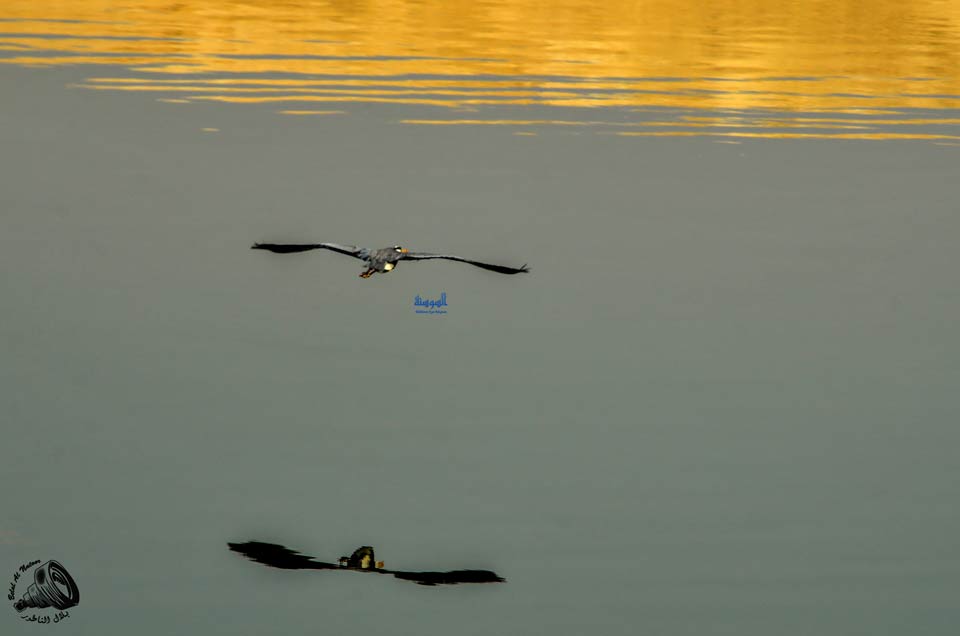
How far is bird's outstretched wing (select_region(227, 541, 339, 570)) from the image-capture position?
23.2 meters

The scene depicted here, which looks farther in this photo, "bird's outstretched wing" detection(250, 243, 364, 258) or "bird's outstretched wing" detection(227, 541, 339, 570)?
"bird's outstretched wing" detection(250, 243, 364, 258)

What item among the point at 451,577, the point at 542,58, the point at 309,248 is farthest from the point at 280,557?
the point at 542,58

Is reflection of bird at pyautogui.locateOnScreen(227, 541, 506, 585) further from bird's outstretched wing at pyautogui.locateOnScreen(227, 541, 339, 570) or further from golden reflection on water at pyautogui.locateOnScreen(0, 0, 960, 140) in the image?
golden reflection on water at pyautogui.locateOnScreen(0, 0, 960, 140)

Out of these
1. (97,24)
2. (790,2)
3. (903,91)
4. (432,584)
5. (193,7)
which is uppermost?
(790,2)

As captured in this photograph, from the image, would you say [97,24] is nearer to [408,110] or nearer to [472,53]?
[472,53]

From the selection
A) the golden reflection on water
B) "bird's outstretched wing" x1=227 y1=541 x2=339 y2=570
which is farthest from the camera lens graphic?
the golden reflection on water

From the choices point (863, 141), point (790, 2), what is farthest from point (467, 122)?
point (790, 2)

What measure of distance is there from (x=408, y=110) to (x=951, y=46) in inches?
932

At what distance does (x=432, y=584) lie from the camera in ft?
75.2

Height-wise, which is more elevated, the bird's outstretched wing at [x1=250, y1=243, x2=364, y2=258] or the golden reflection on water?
the golden reflection on water

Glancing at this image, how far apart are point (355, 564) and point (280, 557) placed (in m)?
1.11

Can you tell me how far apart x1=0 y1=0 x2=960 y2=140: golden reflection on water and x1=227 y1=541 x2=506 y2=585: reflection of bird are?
69.0 feet

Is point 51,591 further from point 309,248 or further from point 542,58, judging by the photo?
point 542,58

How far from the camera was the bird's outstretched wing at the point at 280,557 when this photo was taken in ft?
76.2
